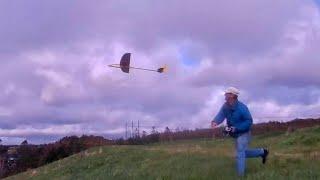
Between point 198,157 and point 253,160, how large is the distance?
3.50 metres

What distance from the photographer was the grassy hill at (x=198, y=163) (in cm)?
1395

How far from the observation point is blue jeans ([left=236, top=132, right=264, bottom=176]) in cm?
1338

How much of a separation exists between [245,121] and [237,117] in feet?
0.60

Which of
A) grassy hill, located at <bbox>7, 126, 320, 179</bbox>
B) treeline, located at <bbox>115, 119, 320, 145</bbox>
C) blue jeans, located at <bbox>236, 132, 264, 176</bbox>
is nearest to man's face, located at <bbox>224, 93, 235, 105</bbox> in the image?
blue jeans, located at <bbox>236, 132, 264, 176</bbox>

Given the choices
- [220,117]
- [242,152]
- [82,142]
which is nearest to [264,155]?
[242,152]

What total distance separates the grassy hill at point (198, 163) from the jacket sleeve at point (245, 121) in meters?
0.97

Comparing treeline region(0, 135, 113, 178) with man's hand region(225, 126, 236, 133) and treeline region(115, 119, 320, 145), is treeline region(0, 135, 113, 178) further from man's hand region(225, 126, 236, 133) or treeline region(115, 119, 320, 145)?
man's hand region(225, 126, 236, 133)

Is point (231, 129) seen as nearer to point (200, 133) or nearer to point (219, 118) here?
point (219, 118)

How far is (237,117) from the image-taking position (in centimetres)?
1324

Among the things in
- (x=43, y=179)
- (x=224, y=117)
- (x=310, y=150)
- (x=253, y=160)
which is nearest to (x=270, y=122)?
(x=43, y=179)

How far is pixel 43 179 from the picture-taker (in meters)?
27.2

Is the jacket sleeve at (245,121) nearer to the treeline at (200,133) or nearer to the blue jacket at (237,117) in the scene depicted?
the blue jacket at (237,117)

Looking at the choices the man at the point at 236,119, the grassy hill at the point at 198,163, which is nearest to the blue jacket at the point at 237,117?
the man at the point at 236,119

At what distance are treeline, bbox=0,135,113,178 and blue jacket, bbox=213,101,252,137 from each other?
31.0 m
